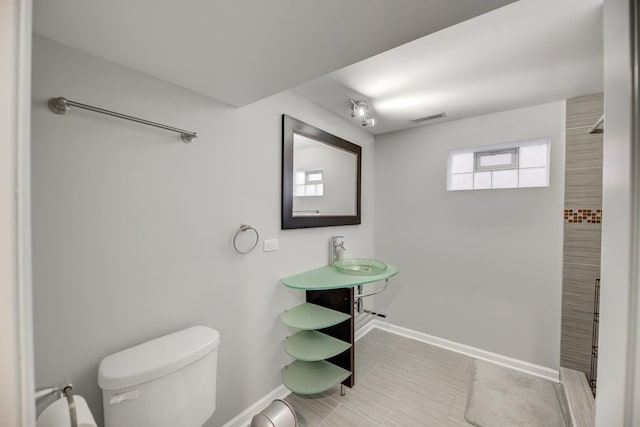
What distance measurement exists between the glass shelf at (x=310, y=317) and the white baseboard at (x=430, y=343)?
563 mm

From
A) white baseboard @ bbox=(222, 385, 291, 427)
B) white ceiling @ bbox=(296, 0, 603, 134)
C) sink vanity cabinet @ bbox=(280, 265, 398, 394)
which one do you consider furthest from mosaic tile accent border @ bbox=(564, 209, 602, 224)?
white baseboard @ bbox=(222, 385, 291, 427)

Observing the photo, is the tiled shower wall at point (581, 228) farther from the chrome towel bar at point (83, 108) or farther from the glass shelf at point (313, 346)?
the chrome towel bar at point (83, 108)

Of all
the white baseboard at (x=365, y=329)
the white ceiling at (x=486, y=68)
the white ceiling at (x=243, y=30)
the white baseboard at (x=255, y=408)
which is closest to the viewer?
the white ceiling at (x=243, y=30)

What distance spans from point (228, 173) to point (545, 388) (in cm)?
297

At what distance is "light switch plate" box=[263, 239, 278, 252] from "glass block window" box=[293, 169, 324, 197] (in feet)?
1.38

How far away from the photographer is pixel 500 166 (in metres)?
2.42

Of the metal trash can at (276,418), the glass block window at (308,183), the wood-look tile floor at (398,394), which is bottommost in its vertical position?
the wood-look tile floor at (398,394)

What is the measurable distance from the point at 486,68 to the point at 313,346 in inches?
89.7

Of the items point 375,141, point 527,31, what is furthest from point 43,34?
point 375,141

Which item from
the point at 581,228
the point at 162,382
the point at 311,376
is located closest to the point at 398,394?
the point at 311,376

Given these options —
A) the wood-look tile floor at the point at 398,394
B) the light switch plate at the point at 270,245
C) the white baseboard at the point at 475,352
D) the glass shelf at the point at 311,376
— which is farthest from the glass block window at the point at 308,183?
the white baseboard at the point at 475,352

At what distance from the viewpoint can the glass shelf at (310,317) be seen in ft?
5.53

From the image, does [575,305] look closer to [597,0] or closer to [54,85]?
[597,0]

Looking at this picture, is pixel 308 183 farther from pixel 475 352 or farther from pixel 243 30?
pixel 475 352
